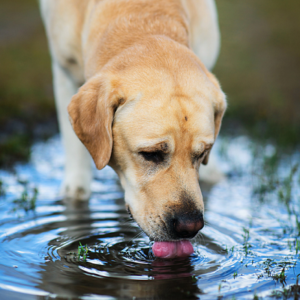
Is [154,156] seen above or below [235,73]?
below

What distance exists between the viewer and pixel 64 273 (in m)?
3.00

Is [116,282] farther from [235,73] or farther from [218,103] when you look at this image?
[235,73]

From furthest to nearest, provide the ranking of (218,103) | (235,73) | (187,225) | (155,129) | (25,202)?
(235,73) → (25,202) → (218,103) → (155,129) → (187,225)

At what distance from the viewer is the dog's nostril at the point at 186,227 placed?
301 cm

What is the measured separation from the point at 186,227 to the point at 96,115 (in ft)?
3.35

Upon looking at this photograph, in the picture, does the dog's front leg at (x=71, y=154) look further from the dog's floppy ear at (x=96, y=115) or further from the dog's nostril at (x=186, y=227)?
the dog's nostril at (x=186, y=227)

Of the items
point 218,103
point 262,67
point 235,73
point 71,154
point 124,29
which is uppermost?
point 262,67

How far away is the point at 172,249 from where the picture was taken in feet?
10.5

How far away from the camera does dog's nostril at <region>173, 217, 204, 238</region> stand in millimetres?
3006

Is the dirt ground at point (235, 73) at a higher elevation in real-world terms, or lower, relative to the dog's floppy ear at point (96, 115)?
higher

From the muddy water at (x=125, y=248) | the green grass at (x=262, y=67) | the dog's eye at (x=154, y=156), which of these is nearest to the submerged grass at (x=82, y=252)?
the muddy water at (x=125, y=248)

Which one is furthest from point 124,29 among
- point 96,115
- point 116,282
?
point 116,282

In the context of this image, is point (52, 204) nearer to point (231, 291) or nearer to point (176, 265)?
point (176, 265)

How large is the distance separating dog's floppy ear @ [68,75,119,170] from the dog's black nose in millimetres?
694
